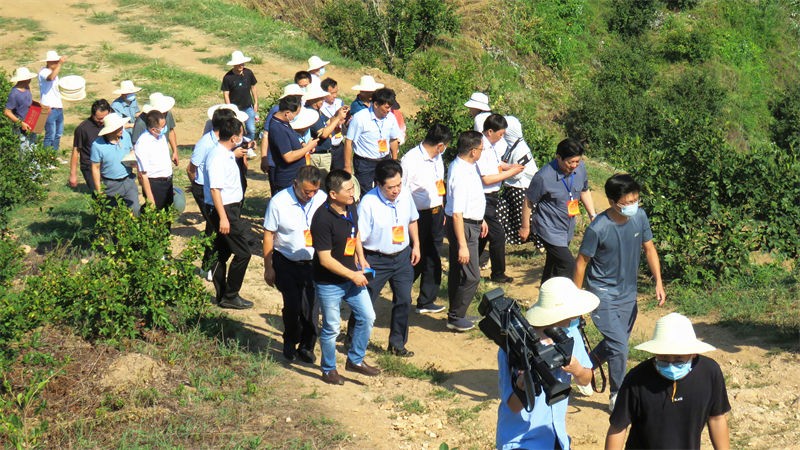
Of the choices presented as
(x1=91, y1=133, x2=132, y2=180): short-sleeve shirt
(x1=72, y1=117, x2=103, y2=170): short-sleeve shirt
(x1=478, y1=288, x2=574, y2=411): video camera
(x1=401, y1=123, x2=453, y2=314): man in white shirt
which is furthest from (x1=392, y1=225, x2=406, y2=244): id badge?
(x1=72, y1=117, x2=103, y2=170): short-sleeve shirt

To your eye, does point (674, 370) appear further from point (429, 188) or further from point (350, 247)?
point (429, 188)

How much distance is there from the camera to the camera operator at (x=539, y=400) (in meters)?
4.37

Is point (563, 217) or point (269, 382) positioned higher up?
point (563, 217)

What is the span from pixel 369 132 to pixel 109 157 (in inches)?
103

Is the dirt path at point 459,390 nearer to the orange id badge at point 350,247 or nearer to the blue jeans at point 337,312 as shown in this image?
the blue jeans at point 337,312

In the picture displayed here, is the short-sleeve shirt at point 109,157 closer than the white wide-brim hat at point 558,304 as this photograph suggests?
No

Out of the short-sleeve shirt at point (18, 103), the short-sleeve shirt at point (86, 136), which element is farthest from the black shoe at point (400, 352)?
the short-sleeve shirt at point (18, 103)

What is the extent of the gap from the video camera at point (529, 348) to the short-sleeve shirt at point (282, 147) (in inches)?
192

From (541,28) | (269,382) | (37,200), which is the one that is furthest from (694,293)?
(541,28)

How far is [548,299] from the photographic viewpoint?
4773 millimetres

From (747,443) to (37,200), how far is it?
27.3 feet

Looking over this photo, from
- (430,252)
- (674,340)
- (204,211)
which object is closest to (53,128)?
(204,211)

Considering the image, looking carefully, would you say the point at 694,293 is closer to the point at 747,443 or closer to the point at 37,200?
the point at 747,443

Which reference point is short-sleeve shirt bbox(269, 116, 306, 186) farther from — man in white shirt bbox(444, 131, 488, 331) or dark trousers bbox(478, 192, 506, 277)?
dark trousers bbox(478, 192, 506, 277)
